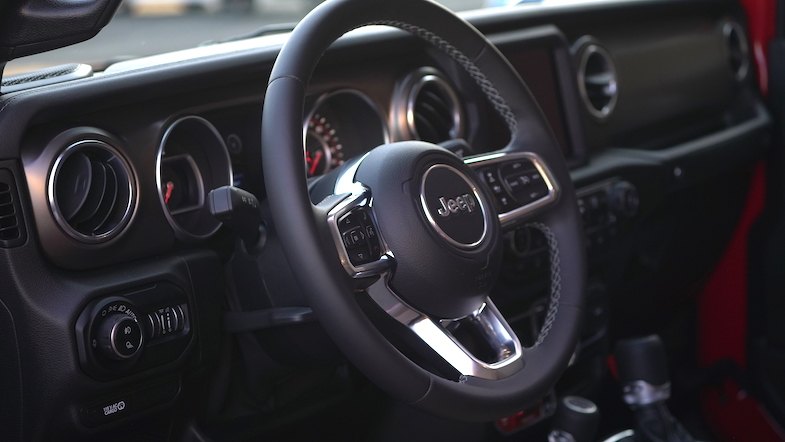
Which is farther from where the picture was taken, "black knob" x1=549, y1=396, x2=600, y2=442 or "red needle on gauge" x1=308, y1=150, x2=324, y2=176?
"black knob" x1=549, y1=396, x2=600, y2=442

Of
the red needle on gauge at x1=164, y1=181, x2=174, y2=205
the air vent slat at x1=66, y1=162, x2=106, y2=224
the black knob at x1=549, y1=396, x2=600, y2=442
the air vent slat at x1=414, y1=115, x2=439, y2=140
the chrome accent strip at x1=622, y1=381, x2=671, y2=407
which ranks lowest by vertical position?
the chrome accent strip at x1=622, y1=381, x2=671, y2=407

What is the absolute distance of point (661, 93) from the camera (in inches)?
94.3

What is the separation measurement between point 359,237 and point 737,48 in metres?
1.82

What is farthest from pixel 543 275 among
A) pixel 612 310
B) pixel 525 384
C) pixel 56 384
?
pixel 56 384

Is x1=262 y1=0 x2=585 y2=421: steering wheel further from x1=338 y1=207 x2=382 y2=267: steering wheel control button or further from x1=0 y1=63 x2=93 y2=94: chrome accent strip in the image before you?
x1=0 y1=63 x2=93 y2=94: chrome accent strip

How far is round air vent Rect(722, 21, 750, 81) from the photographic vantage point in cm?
265

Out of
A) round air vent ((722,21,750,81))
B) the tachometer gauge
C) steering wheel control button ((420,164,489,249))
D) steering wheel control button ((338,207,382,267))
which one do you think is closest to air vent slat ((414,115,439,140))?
the tachometer gauge

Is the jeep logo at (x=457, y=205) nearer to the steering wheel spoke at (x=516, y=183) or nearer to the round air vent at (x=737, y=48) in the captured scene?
the steering wheel spoke at (x=516, y=183)

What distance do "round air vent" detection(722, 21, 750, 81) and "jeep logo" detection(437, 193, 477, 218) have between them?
159 cm

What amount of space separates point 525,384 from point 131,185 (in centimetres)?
57

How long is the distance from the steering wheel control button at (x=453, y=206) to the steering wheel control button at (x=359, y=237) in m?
0.07

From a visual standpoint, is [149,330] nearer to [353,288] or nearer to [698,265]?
[353,288]

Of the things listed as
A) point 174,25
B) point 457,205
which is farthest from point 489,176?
point 174,25

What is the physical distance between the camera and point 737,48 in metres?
2.69
